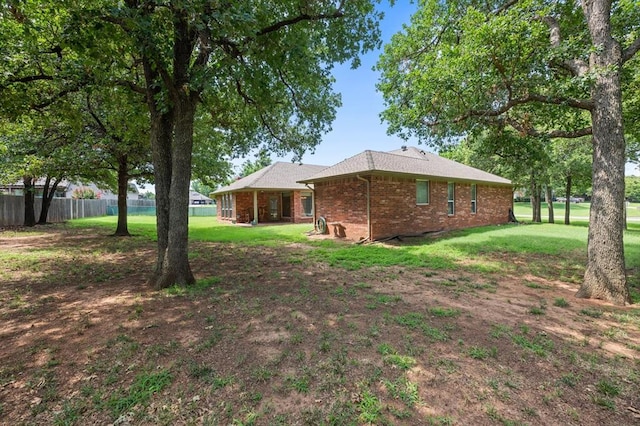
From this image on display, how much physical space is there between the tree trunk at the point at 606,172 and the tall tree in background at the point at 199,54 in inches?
165

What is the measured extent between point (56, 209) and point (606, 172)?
2977 cm

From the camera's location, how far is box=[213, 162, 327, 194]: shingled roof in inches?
752

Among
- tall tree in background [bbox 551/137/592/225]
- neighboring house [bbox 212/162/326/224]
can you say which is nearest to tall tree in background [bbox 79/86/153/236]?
neighboring house [bbox 212/162/326/224]

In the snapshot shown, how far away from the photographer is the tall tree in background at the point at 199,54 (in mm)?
3988

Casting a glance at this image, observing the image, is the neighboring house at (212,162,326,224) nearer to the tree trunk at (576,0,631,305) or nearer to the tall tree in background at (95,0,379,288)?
the tall tree in background at (95,0,379,288)

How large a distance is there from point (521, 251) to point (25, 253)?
15.5m

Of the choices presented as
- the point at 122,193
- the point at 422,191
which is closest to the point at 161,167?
the point at 122,193

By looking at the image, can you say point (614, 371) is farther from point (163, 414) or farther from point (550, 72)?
point (550, 72)

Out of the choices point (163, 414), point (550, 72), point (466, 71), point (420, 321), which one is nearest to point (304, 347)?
point (163, 414)

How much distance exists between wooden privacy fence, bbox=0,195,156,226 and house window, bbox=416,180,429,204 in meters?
23.0

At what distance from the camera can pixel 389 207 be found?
36.7 feet

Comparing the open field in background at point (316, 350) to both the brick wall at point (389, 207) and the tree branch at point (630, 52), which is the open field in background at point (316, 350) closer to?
the tree branch at point (630, 52)

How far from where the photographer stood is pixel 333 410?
2219mm

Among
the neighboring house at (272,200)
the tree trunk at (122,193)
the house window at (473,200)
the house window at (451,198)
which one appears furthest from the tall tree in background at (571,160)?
the tree trunk at (122,193)
